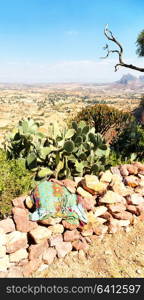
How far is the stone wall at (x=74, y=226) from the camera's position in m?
3.69

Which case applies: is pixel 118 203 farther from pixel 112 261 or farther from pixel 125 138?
pixel 125 138

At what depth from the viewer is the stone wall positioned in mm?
3686

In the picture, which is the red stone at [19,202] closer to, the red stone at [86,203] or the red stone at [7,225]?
the red stone at [7,225]

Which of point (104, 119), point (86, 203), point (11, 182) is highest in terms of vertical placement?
point (104, 119)

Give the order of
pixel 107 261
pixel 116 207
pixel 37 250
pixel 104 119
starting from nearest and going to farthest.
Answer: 1. pixel 37 250
2. pixel 107 261
3. pixel 116 207
4. pixel 104 119

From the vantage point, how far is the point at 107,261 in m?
3.87

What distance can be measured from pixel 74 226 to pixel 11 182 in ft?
4.25

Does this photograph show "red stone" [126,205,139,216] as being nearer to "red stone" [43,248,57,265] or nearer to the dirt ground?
the dirt ground

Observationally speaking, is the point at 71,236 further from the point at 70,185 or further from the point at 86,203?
the point at 70,185

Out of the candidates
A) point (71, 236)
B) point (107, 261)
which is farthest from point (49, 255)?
point (107, 261)

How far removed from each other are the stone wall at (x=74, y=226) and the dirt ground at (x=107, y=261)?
11 cm

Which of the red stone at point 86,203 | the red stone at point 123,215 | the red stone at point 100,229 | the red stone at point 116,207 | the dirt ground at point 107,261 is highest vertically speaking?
the red stone at point 86,203

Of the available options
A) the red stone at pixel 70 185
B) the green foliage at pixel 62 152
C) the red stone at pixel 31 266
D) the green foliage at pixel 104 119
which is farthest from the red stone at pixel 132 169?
the green foliage at pixel 104 119

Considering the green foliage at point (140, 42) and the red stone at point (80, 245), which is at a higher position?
the green foliage at point (140, 42)
